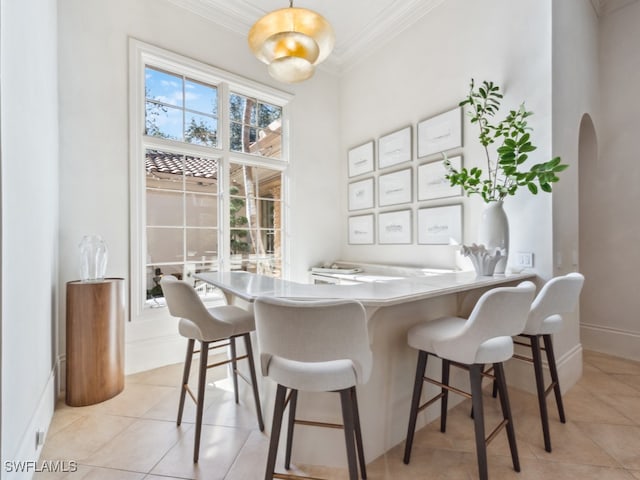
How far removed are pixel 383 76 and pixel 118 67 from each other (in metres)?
2.82

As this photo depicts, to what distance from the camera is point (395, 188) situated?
3549mm

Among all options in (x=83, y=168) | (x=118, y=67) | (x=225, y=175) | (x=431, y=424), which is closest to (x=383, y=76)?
(x=225, y=175)

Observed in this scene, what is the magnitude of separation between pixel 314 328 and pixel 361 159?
3.29m

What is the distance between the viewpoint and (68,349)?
Result: 7.18 ft

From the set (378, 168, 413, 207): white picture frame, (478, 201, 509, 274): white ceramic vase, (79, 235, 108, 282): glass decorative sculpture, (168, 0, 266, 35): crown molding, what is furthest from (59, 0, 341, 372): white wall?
(478, 201, 509, 274): white ceramic vase

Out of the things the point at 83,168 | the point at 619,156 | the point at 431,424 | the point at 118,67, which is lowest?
the point at 431,424

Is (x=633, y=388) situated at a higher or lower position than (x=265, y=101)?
lower

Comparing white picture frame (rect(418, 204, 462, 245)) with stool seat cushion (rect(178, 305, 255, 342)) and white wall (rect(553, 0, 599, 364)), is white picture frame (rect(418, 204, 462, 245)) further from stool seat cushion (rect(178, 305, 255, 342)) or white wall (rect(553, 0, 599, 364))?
stool seat cushion (rect(178, 305, 255, 342))

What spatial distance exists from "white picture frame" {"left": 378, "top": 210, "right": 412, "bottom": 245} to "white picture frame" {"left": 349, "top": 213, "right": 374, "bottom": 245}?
6.1 inches

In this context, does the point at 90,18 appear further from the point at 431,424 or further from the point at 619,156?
the point at 619,156

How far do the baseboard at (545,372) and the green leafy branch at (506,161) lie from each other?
136 centimetres

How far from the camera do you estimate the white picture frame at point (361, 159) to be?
12.7 feet

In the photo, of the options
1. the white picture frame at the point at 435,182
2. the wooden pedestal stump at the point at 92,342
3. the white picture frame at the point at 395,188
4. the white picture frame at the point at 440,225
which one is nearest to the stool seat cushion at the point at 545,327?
the white picture frame at the point at 440,225

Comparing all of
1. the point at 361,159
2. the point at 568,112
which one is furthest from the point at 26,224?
the point at 568,112
